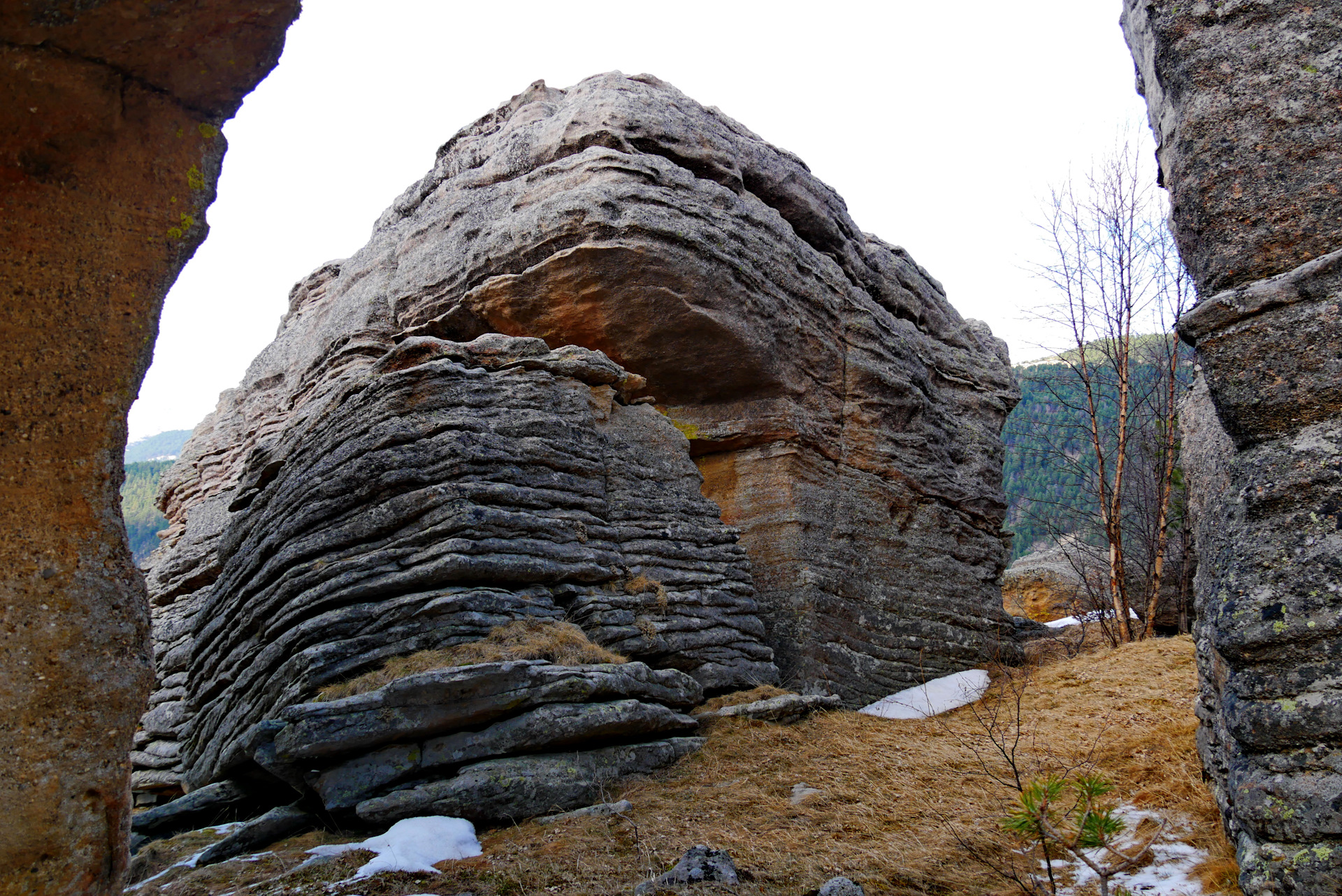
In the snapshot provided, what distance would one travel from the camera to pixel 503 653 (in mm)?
8258

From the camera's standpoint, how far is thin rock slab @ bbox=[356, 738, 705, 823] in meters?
7.15

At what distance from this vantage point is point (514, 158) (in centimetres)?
1492

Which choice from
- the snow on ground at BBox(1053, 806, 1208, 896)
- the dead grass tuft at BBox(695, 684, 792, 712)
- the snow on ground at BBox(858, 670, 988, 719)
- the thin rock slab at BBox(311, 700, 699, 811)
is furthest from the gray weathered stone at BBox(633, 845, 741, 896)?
the snow on ground at BBox(858, 670, 988, 719)

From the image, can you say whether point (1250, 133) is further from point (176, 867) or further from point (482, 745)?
point (176, 867)

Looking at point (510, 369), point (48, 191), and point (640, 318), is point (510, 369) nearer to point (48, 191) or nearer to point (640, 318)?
point (640, 318)

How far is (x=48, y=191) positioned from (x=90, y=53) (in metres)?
0.56

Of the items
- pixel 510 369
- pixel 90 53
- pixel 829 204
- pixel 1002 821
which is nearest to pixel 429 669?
pixel 510 369

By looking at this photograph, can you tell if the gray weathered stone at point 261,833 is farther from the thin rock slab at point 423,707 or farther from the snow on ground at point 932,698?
the snow on ground at point 932,698

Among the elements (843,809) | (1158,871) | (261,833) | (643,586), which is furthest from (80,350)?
(643,586)

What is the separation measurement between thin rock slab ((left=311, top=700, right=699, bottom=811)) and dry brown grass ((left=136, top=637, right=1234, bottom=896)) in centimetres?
60

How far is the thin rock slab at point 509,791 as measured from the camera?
23.5 feet

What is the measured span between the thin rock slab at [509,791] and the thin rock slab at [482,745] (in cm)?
12

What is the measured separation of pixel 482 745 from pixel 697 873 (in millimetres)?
A: 2932

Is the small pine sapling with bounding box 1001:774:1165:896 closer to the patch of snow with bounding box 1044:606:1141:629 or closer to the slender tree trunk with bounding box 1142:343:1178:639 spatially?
the slender tree trunk with bounding box 1142:343:1178:639
